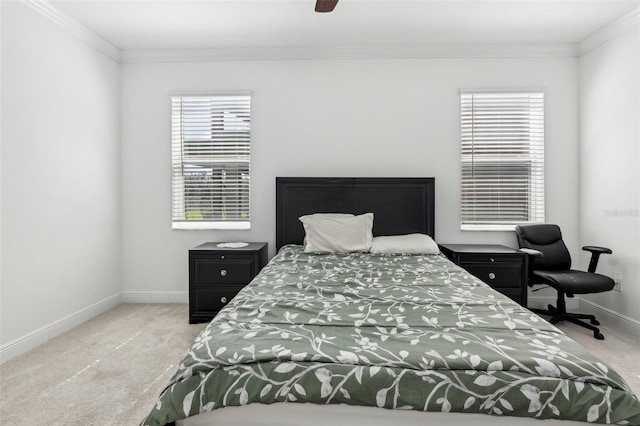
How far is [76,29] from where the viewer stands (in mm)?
3184

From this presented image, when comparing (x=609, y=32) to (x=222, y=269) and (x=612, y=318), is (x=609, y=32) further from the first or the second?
(x=222, y=269)

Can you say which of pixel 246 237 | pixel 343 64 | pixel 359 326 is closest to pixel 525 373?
pixel 359 326

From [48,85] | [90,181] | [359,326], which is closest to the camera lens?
[359,326]

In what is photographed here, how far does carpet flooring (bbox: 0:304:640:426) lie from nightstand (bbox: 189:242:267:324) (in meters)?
0.22

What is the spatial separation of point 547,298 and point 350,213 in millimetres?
2264

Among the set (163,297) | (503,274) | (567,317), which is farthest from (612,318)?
(163,297)

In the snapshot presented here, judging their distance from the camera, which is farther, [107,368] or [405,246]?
[405,246]

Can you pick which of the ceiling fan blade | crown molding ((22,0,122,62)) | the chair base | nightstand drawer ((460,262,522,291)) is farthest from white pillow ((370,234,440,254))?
crown molding ((22,0,122,62))

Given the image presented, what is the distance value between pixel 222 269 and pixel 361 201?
1531mm

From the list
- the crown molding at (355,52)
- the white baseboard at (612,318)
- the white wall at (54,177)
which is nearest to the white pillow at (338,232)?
the crown molding at (355,52)

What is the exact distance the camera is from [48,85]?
9.49 feet

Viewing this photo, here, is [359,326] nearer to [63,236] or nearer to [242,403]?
[242,403]

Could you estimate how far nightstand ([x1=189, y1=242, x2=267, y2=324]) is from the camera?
10.7 ft

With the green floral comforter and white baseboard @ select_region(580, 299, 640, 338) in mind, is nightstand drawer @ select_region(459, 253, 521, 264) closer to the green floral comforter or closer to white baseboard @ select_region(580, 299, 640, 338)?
white baseboard @ select_region(580, 299, 640, 338)
